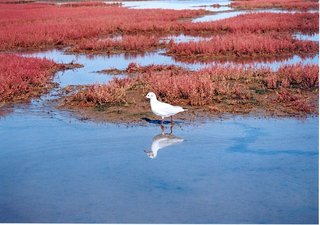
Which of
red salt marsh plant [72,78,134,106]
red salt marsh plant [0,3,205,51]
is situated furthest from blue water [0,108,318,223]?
red salt marsh plant [0,3,205,51]

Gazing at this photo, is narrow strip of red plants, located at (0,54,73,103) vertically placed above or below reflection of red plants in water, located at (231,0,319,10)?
below

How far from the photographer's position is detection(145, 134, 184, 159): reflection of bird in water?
8.24 meters

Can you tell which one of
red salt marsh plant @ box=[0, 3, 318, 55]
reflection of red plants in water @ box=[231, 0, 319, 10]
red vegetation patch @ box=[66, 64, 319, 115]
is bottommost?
red vegetation patch @ box=[66, 64, 319, 115]

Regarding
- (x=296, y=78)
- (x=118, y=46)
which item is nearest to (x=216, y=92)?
(x=296, y=78)

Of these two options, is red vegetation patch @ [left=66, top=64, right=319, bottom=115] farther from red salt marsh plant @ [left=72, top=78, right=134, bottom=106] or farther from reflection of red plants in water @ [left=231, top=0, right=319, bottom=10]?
reflection of red plants in water @ [left=231, top=0, right=319, bottom=10]

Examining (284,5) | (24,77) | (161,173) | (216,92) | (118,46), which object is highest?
(284,5)

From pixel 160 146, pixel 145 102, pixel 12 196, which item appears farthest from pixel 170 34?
pixel 12 196

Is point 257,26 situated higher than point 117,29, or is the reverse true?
point 257,26

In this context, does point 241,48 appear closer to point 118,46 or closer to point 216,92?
point 118,46

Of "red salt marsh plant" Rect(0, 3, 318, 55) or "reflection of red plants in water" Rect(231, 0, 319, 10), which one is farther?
"reflection of red plants in water" Rect(231, 0, 319, 10)

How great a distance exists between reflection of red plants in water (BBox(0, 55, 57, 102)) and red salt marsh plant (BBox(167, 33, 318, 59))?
5843 mm

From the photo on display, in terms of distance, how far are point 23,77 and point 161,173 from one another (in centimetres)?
836

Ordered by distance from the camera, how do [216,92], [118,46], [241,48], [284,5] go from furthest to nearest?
[284,5] → [118,46] → [241,48] → [216,92]

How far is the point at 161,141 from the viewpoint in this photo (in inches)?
346
